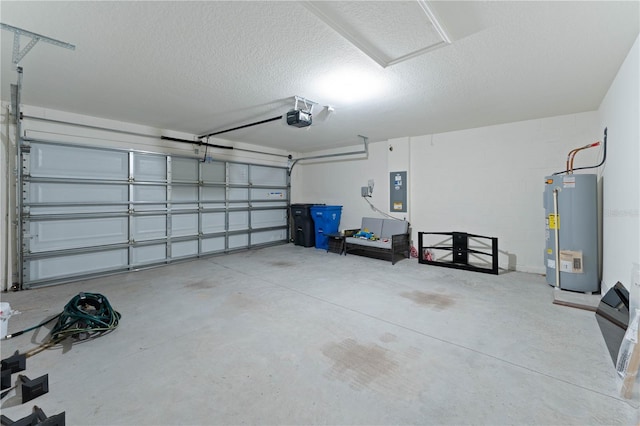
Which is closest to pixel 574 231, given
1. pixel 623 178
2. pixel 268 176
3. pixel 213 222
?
pixel 623 178

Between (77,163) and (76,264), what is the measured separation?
61.0 inches

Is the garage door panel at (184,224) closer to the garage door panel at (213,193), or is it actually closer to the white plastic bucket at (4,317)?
the garage door panel at (213,193)

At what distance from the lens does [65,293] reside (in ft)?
11.7

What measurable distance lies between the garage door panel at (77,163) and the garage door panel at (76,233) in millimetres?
702

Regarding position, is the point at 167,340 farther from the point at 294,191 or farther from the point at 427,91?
the point at 294,191

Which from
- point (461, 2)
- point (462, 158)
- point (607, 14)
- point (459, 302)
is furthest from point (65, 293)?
point (462, 158)

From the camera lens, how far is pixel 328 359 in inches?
80.0

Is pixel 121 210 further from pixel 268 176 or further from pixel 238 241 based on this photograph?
pixel 268 176

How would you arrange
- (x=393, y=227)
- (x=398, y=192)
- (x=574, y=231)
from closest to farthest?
(x=574, y=231), (x=393, y=227), (x=398, y=192)

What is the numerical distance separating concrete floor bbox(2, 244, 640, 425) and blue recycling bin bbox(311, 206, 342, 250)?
2.88 meters

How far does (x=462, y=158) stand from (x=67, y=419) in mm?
5775

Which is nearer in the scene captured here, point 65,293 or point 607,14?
point 607,14

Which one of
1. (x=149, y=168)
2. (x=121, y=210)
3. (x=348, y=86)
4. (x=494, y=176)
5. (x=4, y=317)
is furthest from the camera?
(x=149, y=168)

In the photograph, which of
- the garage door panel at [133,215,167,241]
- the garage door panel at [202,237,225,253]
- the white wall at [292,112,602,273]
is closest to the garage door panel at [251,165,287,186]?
the garage door panel at [202,237,225,253]
